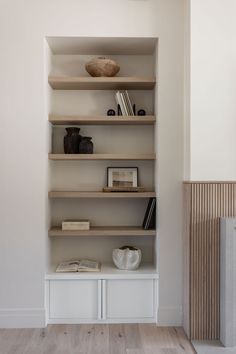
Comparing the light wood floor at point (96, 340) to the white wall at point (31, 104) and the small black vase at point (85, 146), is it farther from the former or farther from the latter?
the small black vase at point (85, 146)

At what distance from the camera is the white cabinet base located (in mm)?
3170

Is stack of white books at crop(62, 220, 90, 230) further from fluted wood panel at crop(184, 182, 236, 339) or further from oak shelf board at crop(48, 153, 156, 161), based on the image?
fluted wood panel at crop(184, 182, 236, 339)

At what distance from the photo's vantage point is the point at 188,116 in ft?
9.78

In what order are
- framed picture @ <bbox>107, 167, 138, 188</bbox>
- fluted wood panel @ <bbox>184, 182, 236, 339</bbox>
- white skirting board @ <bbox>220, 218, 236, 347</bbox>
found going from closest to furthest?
white skirting board @ <bbox>220, 218, 236, 347</bbox>
fluted wood panel @ <bbox>184, 182, 236, 339</bbox>
framed picture @ <bbox>107, 167, 138, 188</bbox>

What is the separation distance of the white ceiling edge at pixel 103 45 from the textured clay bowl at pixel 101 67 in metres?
0.14

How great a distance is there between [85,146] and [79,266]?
1003mm

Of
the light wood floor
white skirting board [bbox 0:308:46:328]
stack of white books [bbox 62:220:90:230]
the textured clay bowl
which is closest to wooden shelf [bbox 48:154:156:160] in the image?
stack of white books [bbox 62:220:90:230]

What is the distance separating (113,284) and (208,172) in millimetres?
1176

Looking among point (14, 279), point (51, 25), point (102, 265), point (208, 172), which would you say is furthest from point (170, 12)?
point (14, 279)

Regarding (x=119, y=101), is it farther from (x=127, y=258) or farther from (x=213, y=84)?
(x=127, y=258)

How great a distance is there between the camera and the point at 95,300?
10.4 feet

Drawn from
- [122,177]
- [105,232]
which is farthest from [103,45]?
[105,232]

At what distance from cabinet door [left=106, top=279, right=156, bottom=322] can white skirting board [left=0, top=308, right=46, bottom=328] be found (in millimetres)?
541

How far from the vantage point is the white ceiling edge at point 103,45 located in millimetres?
3164
